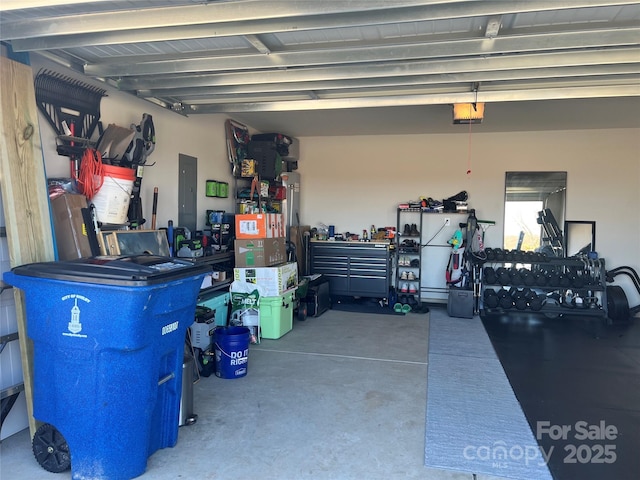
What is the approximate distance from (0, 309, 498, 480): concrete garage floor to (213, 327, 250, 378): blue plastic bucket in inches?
3.1

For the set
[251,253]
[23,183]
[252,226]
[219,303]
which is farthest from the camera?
[252,226]

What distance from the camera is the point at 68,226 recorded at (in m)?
2.94

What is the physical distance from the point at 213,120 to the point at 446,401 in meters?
4.06

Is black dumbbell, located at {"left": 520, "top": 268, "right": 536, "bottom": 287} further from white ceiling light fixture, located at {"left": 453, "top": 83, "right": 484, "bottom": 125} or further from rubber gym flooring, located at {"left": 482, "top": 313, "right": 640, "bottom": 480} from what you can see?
white ceiling light fixture, located at {"left": 453, "top": 83, "right": 484, "bottom": 125}

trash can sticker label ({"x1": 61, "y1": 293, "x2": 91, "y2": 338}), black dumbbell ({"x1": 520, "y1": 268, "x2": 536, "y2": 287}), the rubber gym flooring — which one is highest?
trash can sticker label ({"x1": 61, "y1": 293, "x2": 91, "y2": 338})

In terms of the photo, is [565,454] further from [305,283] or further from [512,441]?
[305,283]

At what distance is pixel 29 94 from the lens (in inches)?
106

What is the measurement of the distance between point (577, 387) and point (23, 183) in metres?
4.29

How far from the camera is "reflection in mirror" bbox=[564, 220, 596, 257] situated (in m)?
6.58

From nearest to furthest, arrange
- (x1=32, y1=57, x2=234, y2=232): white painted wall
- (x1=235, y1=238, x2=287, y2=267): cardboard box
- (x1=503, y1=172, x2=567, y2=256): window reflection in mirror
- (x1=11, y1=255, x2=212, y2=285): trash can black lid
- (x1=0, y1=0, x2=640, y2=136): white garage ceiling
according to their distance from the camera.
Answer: (x1=11, y1=255, x2=212, y2=285): trash can black lid, (x1=0, y1=0, x2=640, y2=136): white garage ceiling, (x1=32, y1=57, x2=234, y2=232): white painted wall, (x1=235, y1=238, x2=287, y2=267): cardboard box, (x1=503, y1=172, x2=567, y2=256): window reflection in mirror

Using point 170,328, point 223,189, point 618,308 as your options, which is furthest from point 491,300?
point 170,328

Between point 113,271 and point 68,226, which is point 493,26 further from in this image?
point 68,226

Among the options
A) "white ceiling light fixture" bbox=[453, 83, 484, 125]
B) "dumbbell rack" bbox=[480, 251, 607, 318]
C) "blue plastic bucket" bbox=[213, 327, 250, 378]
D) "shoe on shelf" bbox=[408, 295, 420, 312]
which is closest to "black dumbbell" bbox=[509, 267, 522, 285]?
"dumbbell rack" bbox=[480, 251, 607, 318]

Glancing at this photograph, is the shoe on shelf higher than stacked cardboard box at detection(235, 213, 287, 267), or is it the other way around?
stacked cardboard box at detection(235, 213, 287, 267)
